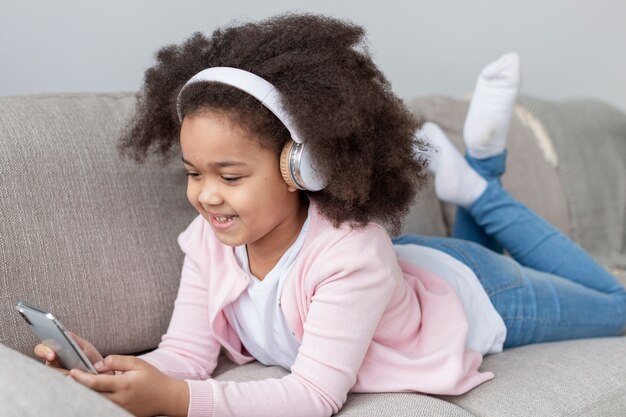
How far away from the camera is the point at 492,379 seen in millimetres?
1411

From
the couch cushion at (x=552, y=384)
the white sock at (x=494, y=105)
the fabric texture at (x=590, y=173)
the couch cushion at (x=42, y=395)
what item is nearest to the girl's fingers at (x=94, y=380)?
the couch cushion at (x=42, y=395)

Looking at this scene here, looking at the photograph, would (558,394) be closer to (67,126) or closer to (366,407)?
(366,407)

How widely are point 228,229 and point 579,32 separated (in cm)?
209

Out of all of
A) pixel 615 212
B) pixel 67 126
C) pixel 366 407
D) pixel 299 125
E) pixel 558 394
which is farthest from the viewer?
pixel 615 212

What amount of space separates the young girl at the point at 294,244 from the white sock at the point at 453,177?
0.29m

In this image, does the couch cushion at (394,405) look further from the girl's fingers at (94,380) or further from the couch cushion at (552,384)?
the girl's fingers at (94,380)

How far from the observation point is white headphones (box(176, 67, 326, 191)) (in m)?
1.16

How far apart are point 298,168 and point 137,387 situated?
370mm

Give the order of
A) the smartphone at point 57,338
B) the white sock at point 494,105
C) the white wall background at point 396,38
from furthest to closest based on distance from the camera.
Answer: the white sock at point 494,105, the white wall background at point 396,38, the smartphone at point 57,338

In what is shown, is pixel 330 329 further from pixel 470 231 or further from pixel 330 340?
pixel 470 231

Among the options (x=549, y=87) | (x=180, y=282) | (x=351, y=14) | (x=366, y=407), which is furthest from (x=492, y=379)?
(x=549, y=87)

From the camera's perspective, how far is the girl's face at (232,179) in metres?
1.17

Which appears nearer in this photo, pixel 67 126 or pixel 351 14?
pixel 67 126

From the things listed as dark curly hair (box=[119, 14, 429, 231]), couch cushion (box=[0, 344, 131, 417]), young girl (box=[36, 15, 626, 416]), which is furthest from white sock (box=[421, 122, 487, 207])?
couch cushion (box=[0, 344, 131, 417])
